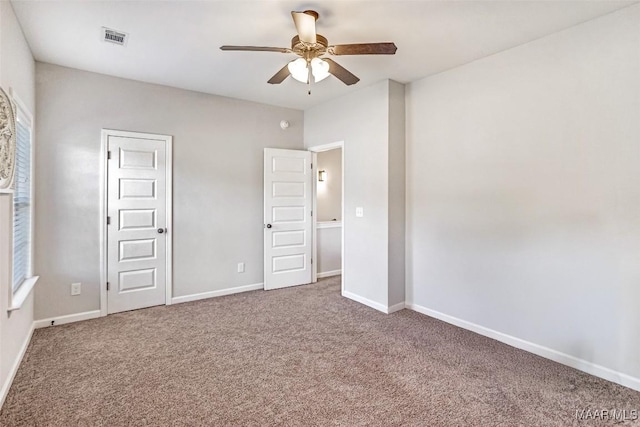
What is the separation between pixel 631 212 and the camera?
2.37 meters

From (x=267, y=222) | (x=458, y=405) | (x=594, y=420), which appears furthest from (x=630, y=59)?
(x=267, y=222)

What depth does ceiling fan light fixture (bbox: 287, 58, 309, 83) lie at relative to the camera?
2592 millimetres

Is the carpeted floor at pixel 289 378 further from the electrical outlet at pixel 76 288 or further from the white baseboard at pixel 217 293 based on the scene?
the white baseboard at pixel 217 293

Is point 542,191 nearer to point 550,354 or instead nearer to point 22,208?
point 550,354

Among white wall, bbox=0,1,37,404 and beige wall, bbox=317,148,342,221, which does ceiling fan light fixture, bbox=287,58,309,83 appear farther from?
beige wall, bbox=317,148,342,221

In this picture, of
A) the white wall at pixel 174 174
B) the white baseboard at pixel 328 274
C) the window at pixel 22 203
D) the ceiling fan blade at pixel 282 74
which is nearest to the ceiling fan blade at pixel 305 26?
the ceiling fan blade at pixel 282 74

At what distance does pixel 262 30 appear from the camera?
8.94 feet

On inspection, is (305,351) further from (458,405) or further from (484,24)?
(484,24)

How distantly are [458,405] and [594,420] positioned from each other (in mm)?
764

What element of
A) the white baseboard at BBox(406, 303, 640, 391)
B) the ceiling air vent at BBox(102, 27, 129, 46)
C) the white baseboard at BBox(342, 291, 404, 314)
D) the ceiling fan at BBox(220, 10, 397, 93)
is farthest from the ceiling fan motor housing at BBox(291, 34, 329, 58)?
the white baseboard at BBox(406, 303, 640, 391)

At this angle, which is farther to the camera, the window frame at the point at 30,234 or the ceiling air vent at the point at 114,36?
the ceiling air vent at the point at 114,36

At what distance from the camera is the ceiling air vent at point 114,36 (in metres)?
2.75

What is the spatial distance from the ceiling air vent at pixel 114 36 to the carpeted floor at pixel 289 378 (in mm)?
2659

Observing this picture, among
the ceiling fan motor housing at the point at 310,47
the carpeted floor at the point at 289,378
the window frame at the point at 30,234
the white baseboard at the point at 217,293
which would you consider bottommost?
the carpeted floor at the point at 289,378
